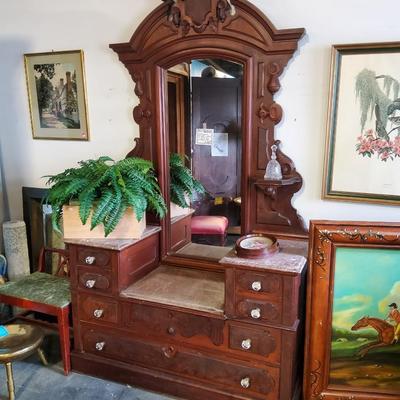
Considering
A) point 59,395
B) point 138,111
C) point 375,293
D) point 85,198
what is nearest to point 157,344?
point 59,395

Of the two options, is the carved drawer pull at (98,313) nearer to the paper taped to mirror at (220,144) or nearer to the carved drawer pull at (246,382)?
the carved drawer pull at (246,382)

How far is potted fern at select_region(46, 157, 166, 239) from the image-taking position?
204 centimetres

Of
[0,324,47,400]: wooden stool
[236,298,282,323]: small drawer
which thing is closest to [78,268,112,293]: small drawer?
[0,324,47,400]: wooden stool

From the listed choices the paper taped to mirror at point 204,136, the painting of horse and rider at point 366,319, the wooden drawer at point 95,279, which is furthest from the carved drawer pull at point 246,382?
the paper taped to mirror at point 204,136

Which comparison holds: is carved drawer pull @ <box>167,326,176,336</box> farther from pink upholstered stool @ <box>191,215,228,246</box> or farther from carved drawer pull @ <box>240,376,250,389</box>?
pink upholstered stool @ <box>191,215,228,246</box>

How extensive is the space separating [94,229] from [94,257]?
15 centimetres

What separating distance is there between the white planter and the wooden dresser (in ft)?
0.17

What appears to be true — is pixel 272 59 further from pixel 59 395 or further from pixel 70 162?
pixel 59 395

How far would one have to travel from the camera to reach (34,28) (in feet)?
8.73

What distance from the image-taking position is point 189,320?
6.61 feet

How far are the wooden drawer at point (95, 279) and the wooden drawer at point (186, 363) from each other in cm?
27

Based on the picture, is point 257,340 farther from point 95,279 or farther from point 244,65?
point 244,65

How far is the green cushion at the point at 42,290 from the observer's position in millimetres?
2355

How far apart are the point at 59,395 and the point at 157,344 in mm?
600
